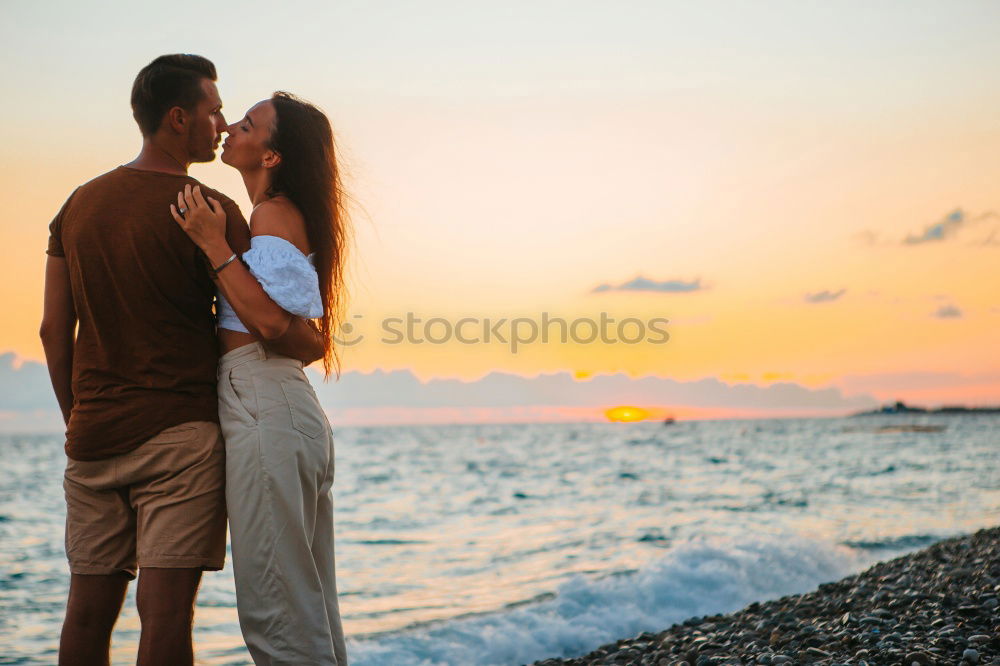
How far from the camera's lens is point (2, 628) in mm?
7336

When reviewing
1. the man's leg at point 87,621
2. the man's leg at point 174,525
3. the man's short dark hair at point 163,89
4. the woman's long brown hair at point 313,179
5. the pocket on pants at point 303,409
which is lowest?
the man's leg at point 87,621

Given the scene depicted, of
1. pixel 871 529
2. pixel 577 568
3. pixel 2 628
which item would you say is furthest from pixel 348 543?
pixel 871 529

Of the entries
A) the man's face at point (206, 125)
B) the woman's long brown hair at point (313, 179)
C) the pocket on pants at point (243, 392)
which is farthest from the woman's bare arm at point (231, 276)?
the woman's long brown hair at point (313, 179)

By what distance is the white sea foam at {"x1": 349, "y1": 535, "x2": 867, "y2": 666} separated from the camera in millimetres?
6645

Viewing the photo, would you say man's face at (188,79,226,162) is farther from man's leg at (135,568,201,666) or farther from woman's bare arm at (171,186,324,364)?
man's leg at (135,568,201,666)

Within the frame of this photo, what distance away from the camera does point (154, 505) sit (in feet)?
8.91

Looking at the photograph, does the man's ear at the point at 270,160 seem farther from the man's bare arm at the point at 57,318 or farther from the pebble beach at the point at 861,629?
the pebble beach at the point at 861,629

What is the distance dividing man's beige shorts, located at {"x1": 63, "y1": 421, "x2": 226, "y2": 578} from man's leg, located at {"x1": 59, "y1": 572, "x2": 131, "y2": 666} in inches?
2.0

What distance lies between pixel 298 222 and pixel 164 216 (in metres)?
0.44

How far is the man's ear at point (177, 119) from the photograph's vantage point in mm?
2890

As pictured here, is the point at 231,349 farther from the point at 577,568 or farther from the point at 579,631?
the point at 577,568

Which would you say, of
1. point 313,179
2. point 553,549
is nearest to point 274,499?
point 313,179

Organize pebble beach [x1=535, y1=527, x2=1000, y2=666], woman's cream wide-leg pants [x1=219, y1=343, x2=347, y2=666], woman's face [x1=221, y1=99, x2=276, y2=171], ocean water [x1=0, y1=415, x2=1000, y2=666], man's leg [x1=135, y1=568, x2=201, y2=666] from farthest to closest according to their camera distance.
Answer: ocean water [x1=0, y1=415, x2=1000, y2=666]
pebble beach [x1=535, y1=527, x2=1000, y2=666]
woman's face [x1=221, y1=99, x2=276, y2=171]
woman's cream wide-leg pants [x1=219, y1=343, x2=347, y2=666]
man's leg [x1=135, y1=568, x2=201, y2=666]

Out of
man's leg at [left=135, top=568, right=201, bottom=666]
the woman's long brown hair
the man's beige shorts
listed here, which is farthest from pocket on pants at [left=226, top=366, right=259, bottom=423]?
man's leg at [left=135, top=568, right=201, bottom=666]
